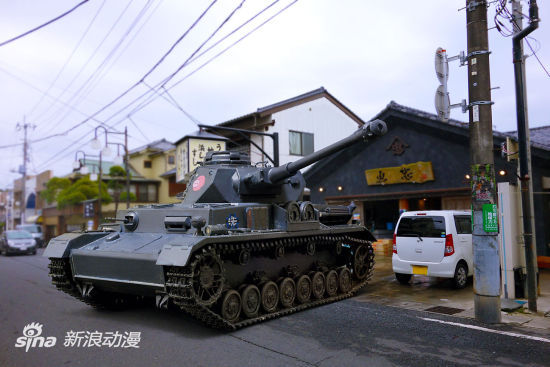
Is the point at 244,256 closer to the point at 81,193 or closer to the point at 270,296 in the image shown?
the point at 270,296

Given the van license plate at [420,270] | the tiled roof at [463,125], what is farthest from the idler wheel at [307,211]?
the tiled roof at [463,125]

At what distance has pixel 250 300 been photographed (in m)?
6.94

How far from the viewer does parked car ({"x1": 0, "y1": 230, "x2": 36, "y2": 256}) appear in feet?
78.3

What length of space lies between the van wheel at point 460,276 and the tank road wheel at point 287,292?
12.1 ft

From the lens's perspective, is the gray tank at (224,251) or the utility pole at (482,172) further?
the utility pole at (482,172)

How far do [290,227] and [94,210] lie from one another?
29026mm

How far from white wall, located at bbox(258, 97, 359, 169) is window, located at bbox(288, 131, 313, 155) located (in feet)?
0.71

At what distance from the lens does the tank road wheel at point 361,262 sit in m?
9.63

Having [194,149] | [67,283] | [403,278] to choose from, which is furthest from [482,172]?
[194,149]

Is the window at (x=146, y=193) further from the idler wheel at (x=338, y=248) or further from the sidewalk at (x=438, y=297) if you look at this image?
the idler wheel at (x=338, y=248)

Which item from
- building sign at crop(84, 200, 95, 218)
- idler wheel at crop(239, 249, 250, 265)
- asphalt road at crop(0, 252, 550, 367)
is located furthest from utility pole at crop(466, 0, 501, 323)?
building sign at crop(84, 200, 95, 218)

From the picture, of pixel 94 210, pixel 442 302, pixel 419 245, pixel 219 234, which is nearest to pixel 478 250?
pixel 442 302

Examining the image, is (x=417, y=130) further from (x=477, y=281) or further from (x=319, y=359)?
(x=319, y=359)

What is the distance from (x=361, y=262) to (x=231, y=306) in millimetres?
4204
